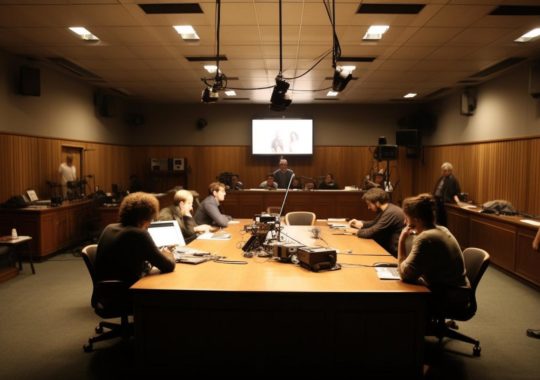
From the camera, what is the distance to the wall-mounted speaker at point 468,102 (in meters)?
8.35

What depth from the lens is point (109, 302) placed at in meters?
3.09

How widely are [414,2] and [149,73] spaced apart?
509 centimetres

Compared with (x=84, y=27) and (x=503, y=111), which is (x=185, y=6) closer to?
(x=84, y=27)

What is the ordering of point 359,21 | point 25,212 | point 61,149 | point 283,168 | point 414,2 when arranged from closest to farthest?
point 414,2 → point 359,21 → point 25,212 → point 61,149 → point 283,168

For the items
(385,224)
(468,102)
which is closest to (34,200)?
(385,224)

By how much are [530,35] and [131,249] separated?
5557 millimetres

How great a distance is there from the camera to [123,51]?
6.21 meters

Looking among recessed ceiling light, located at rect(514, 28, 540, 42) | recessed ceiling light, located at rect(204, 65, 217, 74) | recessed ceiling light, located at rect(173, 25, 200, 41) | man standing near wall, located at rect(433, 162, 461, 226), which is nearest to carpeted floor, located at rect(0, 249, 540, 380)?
man standing near wall, located at rect(433, 162, 461, 226)

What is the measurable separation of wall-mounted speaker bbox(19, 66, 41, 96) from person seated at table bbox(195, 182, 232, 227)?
363cm

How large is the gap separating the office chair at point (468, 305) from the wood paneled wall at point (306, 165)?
3.77 metres

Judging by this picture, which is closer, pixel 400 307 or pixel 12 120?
pixel 400 307

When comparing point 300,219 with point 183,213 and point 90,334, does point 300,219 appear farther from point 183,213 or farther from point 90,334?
point 90,334

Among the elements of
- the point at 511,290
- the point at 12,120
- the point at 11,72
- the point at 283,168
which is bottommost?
the point at 511,290

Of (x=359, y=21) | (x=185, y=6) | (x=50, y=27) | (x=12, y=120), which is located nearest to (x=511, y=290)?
(x=359, y=21)
